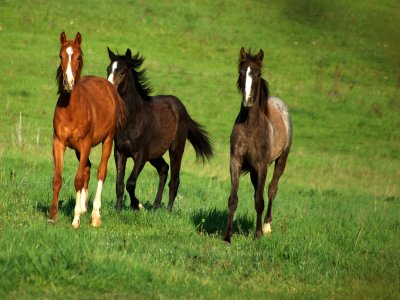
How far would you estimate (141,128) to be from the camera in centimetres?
1420

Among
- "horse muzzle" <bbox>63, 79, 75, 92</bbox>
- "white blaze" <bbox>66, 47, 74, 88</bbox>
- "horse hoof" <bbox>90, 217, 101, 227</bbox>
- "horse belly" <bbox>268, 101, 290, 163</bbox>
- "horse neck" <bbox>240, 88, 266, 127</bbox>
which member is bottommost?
"horse hoof" <bbox>90, 217, 101, 227</bbox>

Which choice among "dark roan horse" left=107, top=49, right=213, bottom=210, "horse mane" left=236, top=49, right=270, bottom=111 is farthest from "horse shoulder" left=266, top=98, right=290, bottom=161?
"dark roan horse" left=107, top=49, right=213, bottom=210

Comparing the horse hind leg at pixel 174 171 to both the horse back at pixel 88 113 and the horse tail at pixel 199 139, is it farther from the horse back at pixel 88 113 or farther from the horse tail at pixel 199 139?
the horse back at pixel 88 113

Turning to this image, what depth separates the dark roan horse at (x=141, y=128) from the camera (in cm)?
1380

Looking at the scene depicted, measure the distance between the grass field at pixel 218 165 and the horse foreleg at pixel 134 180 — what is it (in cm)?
61

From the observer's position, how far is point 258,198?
39.7 ft

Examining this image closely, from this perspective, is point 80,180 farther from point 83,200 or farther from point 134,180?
point 134,180

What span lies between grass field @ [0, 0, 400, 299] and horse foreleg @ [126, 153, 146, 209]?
2.01ft

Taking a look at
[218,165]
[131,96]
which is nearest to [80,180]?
[131,96]

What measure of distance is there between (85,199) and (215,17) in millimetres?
35787

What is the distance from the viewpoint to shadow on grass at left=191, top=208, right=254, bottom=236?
477 inches

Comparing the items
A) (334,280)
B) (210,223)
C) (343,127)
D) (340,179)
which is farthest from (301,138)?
(334,280)

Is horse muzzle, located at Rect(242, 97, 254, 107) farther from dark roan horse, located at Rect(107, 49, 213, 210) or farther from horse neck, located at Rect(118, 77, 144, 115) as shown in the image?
horse neck, located at Rect(118, 77, 144, 115)

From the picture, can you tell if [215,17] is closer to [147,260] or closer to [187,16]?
[187,16]
